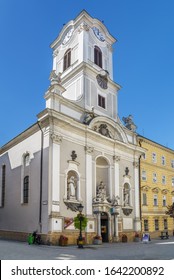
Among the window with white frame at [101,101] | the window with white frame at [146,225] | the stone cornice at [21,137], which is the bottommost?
the window with white frame at [146,225]

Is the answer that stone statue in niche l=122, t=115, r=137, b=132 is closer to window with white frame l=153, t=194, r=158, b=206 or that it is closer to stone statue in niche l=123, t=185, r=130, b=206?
stone statue in niche l=123, t=185, r=130, b=206

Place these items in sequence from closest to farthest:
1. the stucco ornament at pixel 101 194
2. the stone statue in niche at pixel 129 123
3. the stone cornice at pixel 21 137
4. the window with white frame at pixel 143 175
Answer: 1. the stone cornice at pixel 21 137
2. the stucco ornament at pixel 101 194
3. the stone statue in niche at pixel 129 123
4. the window with white frame at pixel 143 175

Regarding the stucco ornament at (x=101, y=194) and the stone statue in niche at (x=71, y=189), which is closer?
the stone statue in niche at (x=71, y=189)

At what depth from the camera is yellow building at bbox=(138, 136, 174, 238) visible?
3559cm

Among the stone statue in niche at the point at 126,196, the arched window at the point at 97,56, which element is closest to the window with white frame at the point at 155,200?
the stone statue in niche at the point at 126,196

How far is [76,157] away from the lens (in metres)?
26.6

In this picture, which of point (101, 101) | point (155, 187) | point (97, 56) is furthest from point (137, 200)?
point (97, 56)

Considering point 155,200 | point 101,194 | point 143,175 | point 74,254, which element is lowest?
point 74,254

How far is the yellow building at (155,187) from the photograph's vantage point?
35594mm

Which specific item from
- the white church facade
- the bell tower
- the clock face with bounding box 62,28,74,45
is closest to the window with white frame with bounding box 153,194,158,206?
the white church facade

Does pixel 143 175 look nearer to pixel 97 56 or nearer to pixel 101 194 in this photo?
pixel 101 194

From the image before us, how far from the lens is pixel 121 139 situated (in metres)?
32.5

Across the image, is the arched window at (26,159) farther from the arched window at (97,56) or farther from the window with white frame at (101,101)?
the arched window at (97,56)

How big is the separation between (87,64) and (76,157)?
10.5 m
